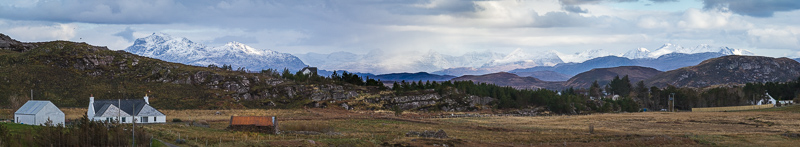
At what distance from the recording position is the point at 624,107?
179m

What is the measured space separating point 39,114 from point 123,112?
607 inches

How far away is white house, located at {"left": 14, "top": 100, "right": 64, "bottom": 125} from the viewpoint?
68250 mm

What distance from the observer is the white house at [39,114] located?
68.2m

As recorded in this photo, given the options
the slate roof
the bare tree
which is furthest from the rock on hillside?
the slate roof

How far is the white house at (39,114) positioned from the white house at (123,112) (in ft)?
35.1

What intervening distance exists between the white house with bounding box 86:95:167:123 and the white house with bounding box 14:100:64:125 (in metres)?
10.7

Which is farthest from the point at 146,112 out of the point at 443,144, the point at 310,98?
the point at 310,98

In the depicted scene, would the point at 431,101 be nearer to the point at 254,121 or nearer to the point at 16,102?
the point at 16,102

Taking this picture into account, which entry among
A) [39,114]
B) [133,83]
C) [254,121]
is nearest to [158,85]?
[133,83]

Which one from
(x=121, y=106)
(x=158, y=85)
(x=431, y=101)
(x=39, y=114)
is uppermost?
(x=158, y=85)

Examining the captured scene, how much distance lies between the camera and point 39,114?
224 feet

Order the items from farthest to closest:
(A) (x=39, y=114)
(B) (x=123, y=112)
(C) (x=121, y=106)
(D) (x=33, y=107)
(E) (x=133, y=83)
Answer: (E) (x=133, y=83) → (C) (x=121, y=106) → (B) (x=123, y=112) → (D) (x=33, y=107) → (A) (x=39, y=114)

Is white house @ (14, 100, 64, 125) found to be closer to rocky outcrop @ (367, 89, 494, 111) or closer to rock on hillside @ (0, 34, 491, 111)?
rock on hillside @ (0, 34, 491, 111)

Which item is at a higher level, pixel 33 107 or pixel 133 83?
pixel 133 83
